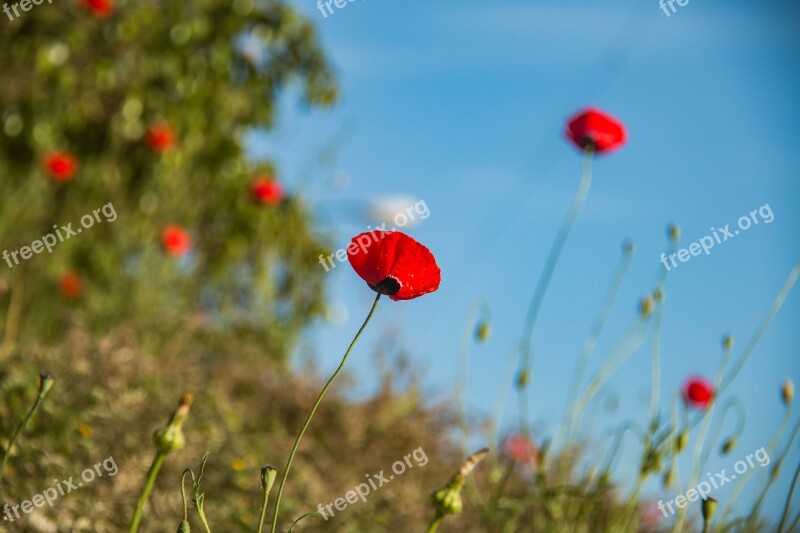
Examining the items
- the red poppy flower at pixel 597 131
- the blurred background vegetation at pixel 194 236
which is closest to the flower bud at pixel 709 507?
the red poppy flower at pixel 597 131

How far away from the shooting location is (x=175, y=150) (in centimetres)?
462

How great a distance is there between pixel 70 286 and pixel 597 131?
326 cm

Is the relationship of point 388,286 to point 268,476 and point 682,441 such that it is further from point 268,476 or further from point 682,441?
point 682,441

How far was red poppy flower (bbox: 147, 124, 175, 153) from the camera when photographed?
450cm

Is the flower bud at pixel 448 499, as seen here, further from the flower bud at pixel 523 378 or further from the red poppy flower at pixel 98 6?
the red poppy flower at pixel 98 6

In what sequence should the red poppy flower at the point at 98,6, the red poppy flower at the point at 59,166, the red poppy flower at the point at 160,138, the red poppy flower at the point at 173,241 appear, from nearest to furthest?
the red poppy flower at the point at 98,6, the red poppy flower at the point at 59,166, the red poppy flower at the point at 173,241, the red poppy flower at the point at 160,138

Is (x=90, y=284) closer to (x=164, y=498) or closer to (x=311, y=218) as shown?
(x=311, y=218)

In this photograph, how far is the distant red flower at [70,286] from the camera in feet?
14.2

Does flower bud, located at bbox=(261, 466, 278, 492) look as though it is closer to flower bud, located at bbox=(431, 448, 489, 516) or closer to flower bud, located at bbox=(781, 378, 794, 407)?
flower bud, located at bbox=(431, 448, 489, 516)

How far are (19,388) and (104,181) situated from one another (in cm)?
300

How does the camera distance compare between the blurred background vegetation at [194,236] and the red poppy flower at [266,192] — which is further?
the red poppy flower at [266,192]

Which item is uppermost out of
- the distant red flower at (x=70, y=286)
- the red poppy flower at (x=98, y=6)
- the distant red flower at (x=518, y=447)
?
the red poppy flower at (x=98, y=6)

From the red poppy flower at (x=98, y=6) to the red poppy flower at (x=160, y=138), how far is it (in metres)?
0.66

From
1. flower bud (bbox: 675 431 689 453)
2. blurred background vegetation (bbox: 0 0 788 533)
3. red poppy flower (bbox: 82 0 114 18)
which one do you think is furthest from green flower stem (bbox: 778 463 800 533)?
red poppy flower (bbox: 82 0 114 18)
